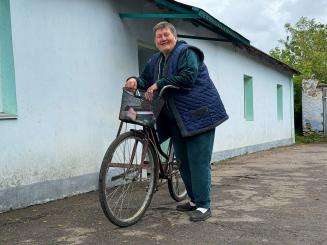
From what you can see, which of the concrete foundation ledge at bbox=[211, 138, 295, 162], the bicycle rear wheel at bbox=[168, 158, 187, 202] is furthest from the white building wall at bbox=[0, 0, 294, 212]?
the concrete foundation ledge at bbox=[211, 138, 295, 162]

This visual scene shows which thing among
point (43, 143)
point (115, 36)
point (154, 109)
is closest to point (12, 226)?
point (43, 143)

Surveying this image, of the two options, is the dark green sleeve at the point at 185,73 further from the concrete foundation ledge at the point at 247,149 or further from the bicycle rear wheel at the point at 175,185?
the concrete foundation ledge at the point at 247,149

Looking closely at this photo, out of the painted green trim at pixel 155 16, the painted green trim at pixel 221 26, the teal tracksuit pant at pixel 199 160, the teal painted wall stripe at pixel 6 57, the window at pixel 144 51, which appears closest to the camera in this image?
the teal tracksuit pant at pixel 199 160

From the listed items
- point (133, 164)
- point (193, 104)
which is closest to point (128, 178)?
point (133, 164)

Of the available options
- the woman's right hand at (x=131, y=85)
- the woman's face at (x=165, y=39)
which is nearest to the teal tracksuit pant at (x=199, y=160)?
the woman's right hand at (x=131, y=85)

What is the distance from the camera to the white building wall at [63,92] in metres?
5.49

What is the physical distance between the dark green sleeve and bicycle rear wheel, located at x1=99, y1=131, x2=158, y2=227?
0.59 metres

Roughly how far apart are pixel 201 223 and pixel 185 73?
1.41 m

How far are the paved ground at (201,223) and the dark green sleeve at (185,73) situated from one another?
4.29 ft

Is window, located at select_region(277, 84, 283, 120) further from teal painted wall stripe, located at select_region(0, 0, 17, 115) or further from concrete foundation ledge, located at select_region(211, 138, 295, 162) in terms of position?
teal painted wall stripe, located at select_region(0, 0, 17, 115)

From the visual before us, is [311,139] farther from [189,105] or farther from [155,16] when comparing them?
[189,105]

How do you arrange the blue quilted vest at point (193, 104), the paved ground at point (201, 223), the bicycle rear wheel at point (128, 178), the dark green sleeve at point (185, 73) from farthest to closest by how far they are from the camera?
the blue quilted vest at point (193, 104) < the dark green sleeve at point (185, 73) < the bicycle rear wheel at point (128, 178) < the paved ground at point (201, 223)

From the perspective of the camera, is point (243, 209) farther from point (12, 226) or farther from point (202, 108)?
point (12, 226)

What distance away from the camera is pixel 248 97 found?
570 inches
